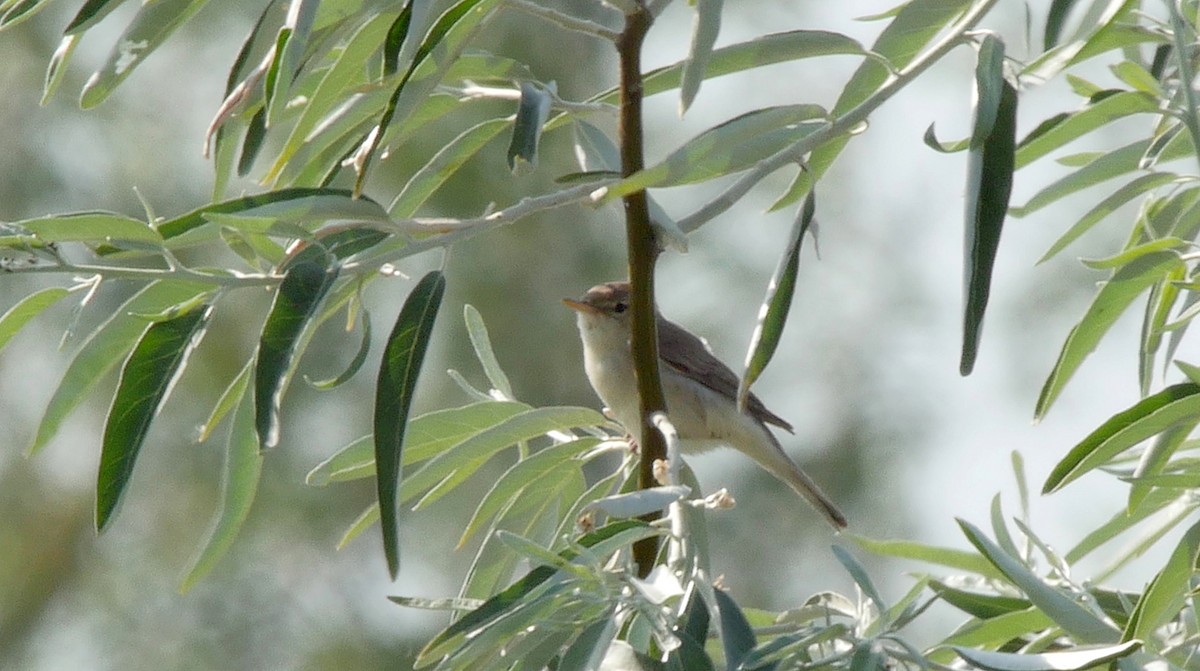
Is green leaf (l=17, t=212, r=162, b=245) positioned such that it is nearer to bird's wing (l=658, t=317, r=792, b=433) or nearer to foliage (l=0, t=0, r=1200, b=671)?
foliage (l=0, t=0, r=1200, b=671)

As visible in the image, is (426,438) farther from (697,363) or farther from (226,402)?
(697,363)

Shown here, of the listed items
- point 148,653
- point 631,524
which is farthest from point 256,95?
point 148,653

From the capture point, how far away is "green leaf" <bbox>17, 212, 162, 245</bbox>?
168cm

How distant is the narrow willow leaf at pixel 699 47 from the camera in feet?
4.97

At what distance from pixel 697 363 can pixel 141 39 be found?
132 inches

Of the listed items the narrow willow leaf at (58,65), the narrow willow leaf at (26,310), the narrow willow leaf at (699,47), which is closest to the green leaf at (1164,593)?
the narrow willow leaf at (699,47)

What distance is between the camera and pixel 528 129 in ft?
5.91

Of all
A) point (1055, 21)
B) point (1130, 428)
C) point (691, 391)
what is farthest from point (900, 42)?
point (691, 391)

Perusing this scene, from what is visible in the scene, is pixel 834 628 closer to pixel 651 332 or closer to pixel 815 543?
pixel 651 332

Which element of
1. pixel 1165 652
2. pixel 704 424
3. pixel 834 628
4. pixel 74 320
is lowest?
pixel 704 424

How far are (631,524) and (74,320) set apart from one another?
72 centimetres

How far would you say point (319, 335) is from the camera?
7734 mm

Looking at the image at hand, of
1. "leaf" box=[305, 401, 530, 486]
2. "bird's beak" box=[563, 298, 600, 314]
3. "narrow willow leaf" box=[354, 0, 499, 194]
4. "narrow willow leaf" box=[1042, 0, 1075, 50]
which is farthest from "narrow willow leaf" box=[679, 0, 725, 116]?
"bird's beak" box=[563, 298, 600, 314]

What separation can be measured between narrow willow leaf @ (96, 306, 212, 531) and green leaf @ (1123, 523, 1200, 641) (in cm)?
121
